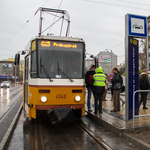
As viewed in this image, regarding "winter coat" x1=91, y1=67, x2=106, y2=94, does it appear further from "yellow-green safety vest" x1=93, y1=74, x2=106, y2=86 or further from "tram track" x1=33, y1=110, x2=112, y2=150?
"tram track" x1=33, y1=110, x2=112, y2=150

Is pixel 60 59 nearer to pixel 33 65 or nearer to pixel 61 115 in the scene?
pixel 33 65

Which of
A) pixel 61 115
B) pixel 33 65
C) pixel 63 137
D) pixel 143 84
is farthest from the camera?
pixel 143 84

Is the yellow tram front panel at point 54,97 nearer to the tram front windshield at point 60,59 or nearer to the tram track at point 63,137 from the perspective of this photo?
the tram front windshield at point 60,59

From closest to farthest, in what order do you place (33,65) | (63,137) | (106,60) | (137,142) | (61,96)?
(137,142), (63,137), (61,96), (33,65), (106,60)

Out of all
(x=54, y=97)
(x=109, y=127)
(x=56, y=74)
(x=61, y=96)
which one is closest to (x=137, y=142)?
(x=109, y=127)

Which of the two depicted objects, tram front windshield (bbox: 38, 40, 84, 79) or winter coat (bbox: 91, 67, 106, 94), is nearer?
tram front windshield (bbox: 38, 40, 84, 79)

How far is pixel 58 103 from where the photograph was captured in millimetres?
5844

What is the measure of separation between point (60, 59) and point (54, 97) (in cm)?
127

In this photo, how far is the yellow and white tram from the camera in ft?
19.0

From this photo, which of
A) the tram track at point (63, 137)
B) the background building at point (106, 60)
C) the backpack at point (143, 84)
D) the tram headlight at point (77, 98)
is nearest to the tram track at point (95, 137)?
the tram track at point (63, 137)

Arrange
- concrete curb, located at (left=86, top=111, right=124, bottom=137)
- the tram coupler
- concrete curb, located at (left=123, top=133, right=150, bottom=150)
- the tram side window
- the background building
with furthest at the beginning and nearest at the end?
the background building < the tram side window < the tram coupler < concrete curb, located at (left=86, top=111, right=124, bottom=137) < concrete curb, located at (left=123, top=133, right=150, bottom=150)

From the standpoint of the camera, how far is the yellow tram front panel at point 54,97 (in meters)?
5.73

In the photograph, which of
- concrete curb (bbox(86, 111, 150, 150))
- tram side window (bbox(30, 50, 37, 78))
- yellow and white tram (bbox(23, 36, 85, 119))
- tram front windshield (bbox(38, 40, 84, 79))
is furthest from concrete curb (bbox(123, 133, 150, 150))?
tram side window (bbox(30, 50, 37, 78))

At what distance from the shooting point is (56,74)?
601 cm
